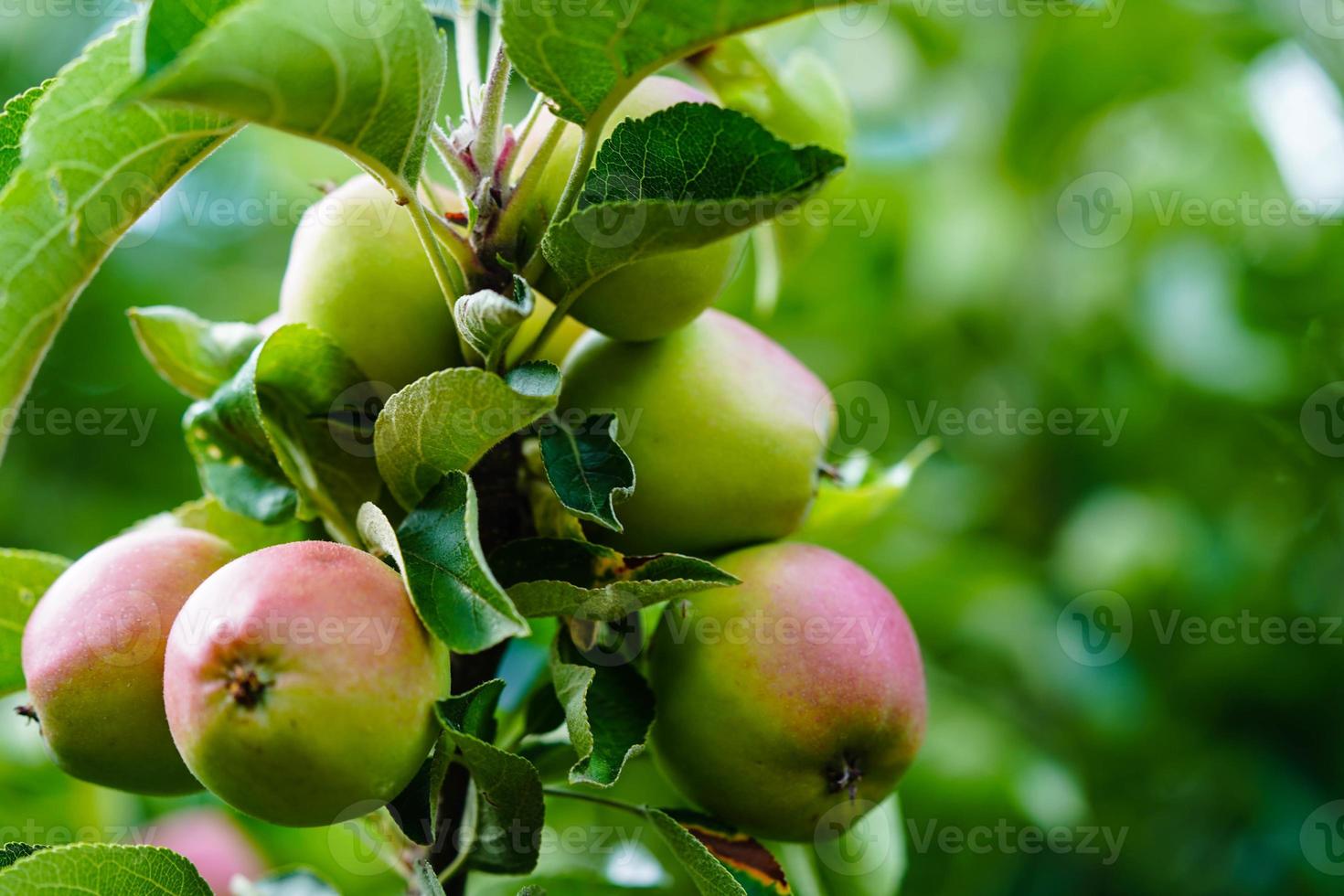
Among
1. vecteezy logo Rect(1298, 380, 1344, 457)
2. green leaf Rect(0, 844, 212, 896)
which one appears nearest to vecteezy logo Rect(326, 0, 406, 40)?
green leaf Rect(0, 844, 212, 896)

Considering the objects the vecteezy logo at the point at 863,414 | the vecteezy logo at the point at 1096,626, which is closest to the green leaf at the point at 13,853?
the vecteezy logo at the point at 863,414

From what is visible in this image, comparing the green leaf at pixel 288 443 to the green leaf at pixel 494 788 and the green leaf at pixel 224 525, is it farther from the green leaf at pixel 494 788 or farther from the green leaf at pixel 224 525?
the green leaf at pixel 494 788

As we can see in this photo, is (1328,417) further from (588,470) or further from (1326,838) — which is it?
(588,470)

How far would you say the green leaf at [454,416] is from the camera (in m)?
0.83

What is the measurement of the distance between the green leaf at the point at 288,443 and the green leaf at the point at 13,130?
0.73ft

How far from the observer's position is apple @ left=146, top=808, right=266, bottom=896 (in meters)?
1.70

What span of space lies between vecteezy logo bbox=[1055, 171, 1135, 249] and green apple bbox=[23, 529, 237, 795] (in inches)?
99.1

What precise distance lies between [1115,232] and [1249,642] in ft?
3.40

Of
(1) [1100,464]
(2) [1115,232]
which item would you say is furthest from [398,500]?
(2) [1115,232]
